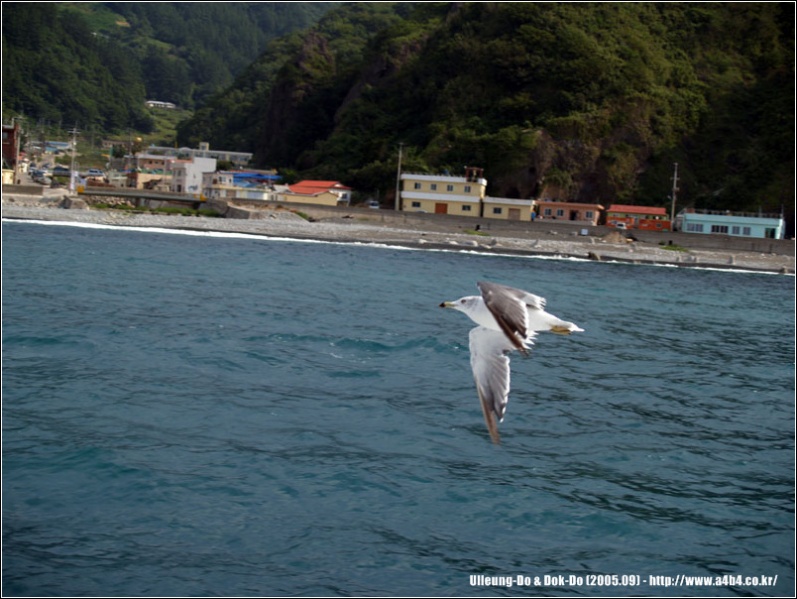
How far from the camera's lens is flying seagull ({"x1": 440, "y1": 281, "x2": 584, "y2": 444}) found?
7.22 m

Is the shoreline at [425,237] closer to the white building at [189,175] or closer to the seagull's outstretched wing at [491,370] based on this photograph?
the white building at [189,175]

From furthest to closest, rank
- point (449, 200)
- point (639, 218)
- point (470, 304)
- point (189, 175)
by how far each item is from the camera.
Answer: point (189, 175) → point (449, 200) → point (639, 218) → point (470, 304)

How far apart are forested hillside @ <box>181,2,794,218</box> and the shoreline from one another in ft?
43.0

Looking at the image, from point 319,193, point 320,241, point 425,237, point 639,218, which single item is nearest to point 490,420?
point 320,241

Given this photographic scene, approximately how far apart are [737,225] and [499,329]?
66768 millimetres

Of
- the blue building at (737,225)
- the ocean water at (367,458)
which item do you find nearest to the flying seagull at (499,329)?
the ocean water at (367,458)

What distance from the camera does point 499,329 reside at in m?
8.01

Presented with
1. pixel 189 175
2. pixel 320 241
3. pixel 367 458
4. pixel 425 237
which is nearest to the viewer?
→ pixel 367 458

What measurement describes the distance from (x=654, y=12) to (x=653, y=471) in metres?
87.7

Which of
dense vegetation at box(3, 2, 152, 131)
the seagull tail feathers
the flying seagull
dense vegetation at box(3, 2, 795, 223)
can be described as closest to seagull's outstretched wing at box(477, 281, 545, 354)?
the flying seagull

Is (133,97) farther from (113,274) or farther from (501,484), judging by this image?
(501,484)

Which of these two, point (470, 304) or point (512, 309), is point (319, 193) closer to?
point (470, 304)

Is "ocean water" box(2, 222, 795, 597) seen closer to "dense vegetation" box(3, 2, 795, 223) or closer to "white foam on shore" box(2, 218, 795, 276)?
"white foam on shore" box(2, 218, 795, 276)

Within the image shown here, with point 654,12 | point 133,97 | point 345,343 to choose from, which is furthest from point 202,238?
point 133,97
